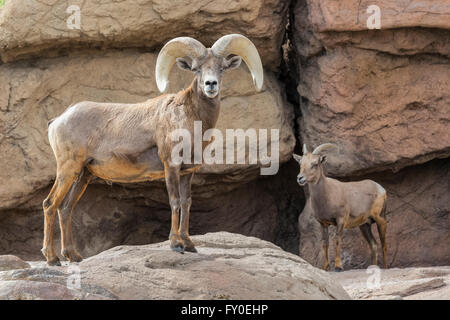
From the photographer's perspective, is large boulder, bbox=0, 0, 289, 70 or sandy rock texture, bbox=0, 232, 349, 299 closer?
sandy rock texture, bbox=0, 232, 349, 299

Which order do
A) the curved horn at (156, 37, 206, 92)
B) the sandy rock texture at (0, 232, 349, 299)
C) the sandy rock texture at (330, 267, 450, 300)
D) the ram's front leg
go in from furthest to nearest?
the sandy rock texture at (330, 267, 450, 300)
the curved horn at (156, 37, 206, 92)
the ram's front leg
the sandy rock texture at (0, 232, 349, 299)

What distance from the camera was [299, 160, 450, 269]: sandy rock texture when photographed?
1159 centimetres

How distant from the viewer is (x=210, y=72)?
22.2 ft

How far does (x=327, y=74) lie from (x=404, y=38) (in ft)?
4.24

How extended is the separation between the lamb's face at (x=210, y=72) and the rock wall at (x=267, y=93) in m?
3.89

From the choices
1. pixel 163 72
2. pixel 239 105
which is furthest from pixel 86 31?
pixel 163 72

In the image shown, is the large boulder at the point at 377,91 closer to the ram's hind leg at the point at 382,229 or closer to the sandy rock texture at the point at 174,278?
the ram's hind leg at the point at 382,229

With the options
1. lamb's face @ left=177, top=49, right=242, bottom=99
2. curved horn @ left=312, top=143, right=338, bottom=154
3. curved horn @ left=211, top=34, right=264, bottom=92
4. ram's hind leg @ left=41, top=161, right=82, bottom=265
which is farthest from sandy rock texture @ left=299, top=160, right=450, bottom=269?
ram's hind leg @ left=41, top=161, right=82, bottom=265

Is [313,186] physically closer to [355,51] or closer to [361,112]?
[361,112]

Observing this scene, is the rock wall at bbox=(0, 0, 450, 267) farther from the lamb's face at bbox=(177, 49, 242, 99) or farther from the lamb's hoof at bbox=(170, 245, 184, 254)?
the lamb's hoof at bbox=(170, 245, 184, 254)

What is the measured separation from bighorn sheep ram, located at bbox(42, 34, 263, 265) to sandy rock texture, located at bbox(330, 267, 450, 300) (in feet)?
7.68

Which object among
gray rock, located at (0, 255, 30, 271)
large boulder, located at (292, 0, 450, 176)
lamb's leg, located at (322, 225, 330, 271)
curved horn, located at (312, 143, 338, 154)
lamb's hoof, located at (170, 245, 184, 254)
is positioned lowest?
lamb's leg, located at (322, 225, 330, 271)

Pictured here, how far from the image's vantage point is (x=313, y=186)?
10547mm
